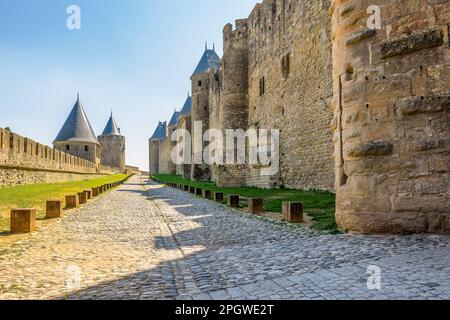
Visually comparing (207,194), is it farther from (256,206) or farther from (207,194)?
(256,206)

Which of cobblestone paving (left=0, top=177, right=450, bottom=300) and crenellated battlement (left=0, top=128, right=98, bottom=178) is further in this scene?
crenellated battlement (left=0, top=128, right=98, bottom=178)

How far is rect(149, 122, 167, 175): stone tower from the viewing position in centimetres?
7838

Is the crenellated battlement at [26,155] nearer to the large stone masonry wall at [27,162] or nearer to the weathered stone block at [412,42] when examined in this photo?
the large stone masonry wall at [27,162]

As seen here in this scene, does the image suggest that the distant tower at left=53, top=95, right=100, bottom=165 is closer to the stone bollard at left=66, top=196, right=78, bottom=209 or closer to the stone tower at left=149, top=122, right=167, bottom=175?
the stone tower at left=149, top=122, right=167, bottom=175

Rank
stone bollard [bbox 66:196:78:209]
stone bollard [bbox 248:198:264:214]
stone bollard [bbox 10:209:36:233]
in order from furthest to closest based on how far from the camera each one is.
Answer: stone bollard [bbox 66:196:78:209]
stone bollard [bbox 248:198:264:214]
stone bollard [bbox 10:209:36:233]

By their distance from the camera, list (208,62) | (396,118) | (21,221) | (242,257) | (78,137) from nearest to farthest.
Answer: (242,257), (396,118), (21,221), (208,62), (78,137)

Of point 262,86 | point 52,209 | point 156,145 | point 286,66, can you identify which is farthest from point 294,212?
point 156,145

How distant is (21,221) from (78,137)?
153 feet

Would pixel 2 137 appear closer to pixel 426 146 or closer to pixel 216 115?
pixel 426 146

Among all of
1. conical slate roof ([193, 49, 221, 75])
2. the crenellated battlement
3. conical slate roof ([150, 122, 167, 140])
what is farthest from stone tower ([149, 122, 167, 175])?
the crenellated battlement

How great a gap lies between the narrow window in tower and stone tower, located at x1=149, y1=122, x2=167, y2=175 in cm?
6153

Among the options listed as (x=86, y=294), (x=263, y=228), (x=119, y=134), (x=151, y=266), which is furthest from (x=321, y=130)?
(x=119, y=134)

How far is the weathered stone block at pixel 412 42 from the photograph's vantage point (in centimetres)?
482

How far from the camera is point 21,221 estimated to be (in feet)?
20.5
